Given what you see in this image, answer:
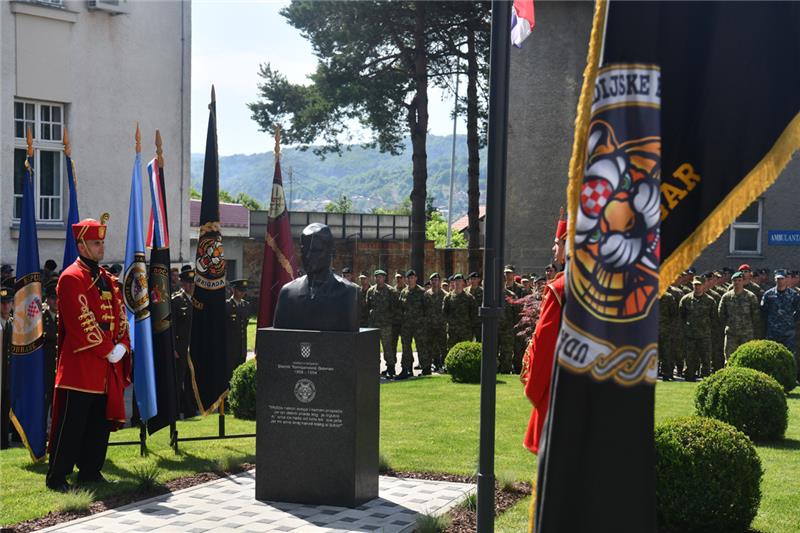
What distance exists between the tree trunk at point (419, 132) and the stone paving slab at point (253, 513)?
22.0m

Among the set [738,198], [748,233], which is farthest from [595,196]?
[748,233]

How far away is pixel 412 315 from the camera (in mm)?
20875

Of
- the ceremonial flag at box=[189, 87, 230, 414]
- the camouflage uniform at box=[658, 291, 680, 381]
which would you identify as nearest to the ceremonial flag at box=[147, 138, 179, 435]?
the ceremonial flag at box=[189, 87, 230, 414]

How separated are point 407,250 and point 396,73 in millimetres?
12209

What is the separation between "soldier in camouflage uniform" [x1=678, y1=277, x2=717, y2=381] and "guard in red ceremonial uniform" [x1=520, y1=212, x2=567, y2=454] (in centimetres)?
1419

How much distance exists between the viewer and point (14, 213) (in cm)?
1972

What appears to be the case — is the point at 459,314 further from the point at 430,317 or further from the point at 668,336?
the point at 668,336

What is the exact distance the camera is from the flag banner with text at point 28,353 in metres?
9.70

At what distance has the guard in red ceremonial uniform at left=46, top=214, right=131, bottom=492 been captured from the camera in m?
8.66

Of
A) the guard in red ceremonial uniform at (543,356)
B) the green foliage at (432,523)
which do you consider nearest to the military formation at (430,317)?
the green foliage at (432,523)

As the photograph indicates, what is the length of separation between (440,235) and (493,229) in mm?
76544

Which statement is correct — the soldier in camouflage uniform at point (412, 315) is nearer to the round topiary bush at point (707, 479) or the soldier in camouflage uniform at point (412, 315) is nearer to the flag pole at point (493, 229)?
the round topiary bush at point (707, 479)

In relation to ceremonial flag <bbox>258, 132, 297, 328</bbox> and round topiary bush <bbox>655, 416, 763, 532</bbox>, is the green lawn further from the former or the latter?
ceremonial flag <bbox>258, 132, 297, 328</bbox>

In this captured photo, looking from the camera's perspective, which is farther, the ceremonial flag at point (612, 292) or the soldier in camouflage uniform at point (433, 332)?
the soldier in camouflage uniform at point (433, 332)
